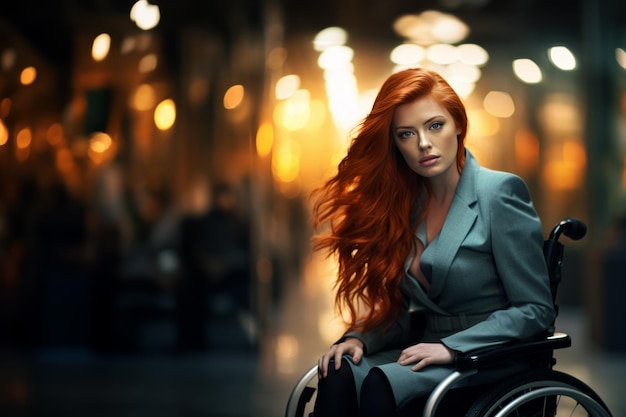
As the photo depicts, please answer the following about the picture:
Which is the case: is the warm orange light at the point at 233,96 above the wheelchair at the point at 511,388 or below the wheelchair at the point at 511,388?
above

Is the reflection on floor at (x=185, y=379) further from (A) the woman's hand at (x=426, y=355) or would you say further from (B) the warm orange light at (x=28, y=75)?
(A) the woman's hand at (x=426, y=355)

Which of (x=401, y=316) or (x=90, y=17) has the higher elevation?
(x=90, y=17)

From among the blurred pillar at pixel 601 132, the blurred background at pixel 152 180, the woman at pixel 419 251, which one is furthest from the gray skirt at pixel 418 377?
the blurred pillar at pixel 601 132

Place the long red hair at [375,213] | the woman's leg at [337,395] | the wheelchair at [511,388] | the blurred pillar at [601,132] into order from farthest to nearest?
the blurred pillar at [601,132], the long red hair at [375,213], the woman's leg at [337,395], the wheelchair at [511,388]

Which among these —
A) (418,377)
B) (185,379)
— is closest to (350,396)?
(418,377)

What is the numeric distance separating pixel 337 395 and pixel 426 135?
29.9 inches

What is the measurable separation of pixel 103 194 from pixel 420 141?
4.45 metres

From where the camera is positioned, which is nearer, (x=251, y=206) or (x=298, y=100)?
(x=251, y=206)

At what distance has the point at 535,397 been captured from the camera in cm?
234

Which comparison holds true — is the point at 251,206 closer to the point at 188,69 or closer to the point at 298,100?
the point at 188,69

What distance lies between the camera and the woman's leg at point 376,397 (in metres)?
2.36

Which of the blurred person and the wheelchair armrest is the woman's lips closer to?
the wheelchair armrest

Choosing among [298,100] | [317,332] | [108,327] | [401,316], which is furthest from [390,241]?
[298,100]

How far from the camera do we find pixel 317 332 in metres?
7.79
